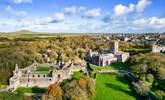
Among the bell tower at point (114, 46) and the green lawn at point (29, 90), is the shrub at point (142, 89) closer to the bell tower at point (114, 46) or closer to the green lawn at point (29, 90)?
the green lawn at point (29, 90)

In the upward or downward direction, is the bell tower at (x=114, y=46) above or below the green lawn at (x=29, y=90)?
above


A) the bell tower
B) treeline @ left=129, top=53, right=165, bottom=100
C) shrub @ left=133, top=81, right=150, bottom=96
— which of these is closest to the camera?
shrub @ left=133, top=81, right=150, bottom=96

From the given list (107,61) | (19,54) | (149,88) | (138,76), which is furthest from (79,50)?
(149,88)

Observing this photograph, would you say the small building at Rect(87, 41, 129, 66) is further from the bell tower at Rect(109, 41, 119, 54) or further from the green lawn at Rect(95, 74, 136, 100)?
the green lawn at Rect(95, 74, 136, 100)

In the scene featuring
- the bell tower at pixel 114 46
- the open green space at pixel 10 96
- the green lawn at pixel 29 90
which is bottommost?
the green lawn at pixel 29 90

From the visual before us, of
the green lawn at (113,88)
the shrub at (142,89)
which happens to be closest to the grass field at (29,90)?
the green lawn at (113,88)

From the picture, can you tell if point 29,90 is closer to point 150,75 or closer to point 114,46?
point 150,75

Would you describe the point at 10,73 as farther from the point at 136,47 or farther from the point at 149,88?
the point at 136,47

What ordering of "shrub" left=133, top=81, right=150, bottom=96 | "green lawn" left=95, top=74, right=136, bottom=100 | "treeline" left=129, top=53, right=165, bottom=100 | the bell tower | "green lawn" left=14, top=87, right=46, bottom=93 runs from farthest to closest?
the bell tower
"green lawn" left=14, top=87, right=46, bottom=93
"treeline" left=129, top=53, right=165, bottom=100
"shrub" left=133, top=81, right=150, bottom=96
"green lawn" left=95, top=74, right=136, bottom=100

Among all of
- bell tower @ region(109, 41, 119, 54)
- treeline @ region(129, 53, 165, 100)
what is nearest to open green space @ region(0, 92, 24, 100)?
treeline @ region(129, 53, 165, 100)
